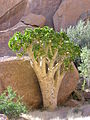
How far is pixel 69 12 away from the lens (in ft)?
62.6

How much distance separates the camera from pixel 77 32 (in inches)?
611

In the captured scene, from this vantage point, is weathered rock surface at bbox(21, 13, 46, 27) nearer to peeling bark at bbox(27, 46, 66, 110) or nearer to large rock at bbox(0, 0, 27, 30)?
large rock at bbox(0, 0, 27, 30)

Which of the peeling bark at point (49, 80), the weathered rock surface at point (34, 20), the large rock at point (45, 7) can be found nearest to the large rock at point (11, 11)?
the large rock at point (45, 7)

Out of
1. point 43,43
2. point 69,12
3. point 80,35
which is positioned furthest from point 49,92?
point 69,12

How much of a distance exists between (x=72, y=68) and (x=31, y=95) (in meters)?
1.87

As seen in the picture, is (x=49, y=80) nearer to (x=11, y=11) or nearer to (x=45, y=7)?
(x=45, y=7)

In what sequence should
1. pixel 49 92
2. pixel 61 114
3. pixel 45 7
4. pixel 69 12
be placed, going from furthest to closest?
pixel 45 7, pixel 69 12, pixel 49 92, pixel 61 114

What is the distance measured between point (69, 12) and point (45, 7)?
90.7 inches

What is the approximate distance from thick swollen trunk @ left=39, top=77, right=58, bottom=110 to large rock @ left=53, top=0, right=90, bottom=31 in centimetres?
951

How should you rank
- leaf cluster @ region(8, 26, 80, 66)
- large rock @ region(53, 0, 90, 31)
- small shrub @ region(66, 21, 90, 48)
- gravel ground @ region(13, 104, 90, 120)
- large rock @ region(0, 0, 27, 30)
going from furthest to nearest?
large rock @ region(0, 0, 27, 30) < large rock @ region(53, 0, 90, 31) < small shrub @ region(66, 21, 90, 48) < leaf cluster @ region(8, 26, 80, 66) < gravel ground @ region(13, 104, 90, 120)

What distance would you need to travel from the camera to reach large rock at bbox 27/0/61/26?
2014 cm

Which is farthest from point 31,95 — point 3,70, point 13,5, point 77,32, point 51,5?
point 13,5

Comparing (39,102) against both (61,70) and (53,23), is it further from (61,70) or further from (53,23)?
(53,23)

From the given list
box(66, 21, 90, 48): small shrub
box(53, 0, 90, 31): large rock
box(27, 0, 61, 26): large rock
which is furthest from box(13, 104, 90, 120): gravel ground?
box(27, 0, 61, 26): large rock
